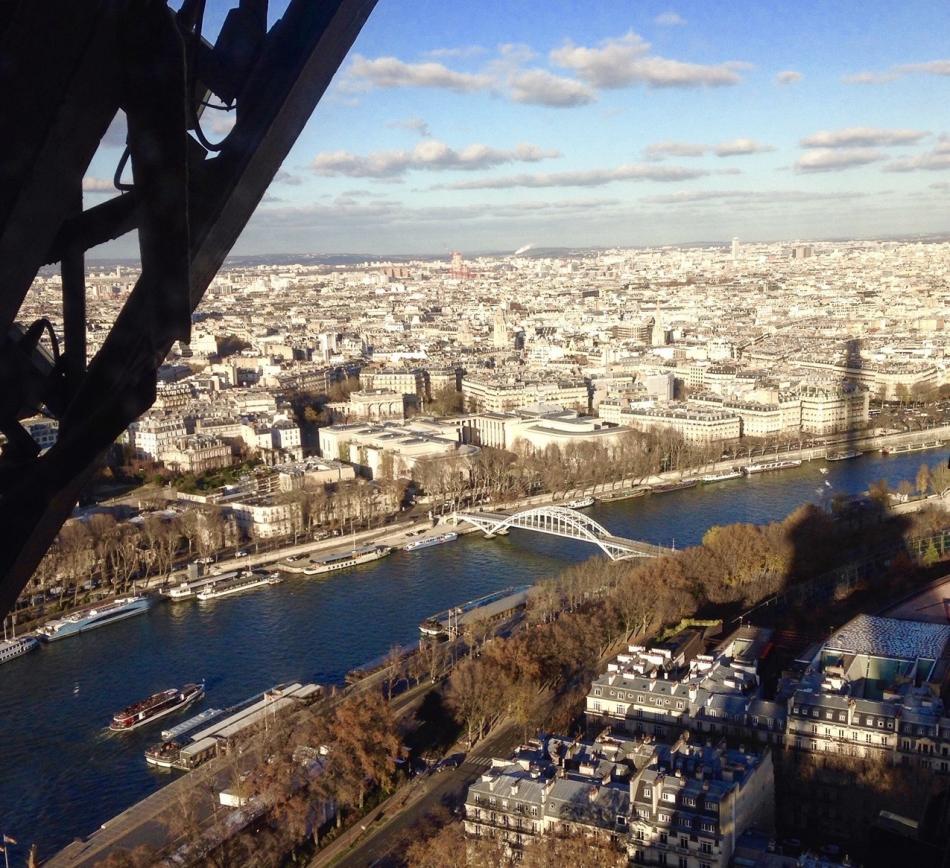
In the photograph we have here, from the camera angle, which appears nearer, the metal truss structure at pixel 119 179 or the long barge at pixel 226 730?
the metal truss structure at pixel 119 179

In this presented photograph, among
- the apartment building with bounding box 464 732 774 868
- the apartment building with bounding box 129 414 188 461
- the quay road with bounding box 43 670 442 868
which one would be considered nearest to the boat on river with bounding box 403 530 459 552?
the apartment building with bounding box 129 414 188 461

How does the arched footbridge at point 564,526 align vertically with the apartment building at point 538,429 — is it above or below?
below

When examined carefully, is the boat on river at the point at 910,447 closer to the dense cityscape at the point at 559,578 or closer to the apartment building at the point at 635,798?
the dense cityscape at the point at 559,578

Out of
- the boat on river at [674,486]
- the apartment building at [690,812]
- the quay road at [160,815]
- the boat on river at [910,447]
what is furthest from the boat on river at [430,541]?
the boat on river at [910,447]

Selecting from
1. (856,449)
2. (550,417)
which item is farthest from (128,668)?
(856,449)

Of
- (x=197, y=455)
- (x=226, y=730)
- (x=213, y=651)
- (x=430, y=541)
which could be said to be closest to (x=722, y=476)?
(x=430, y=541)

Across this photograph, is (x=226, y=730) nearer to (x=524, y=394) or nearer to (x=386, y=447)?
(x=386, y=447)

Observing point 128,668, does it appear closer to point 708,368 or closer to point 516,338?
point 708,368
